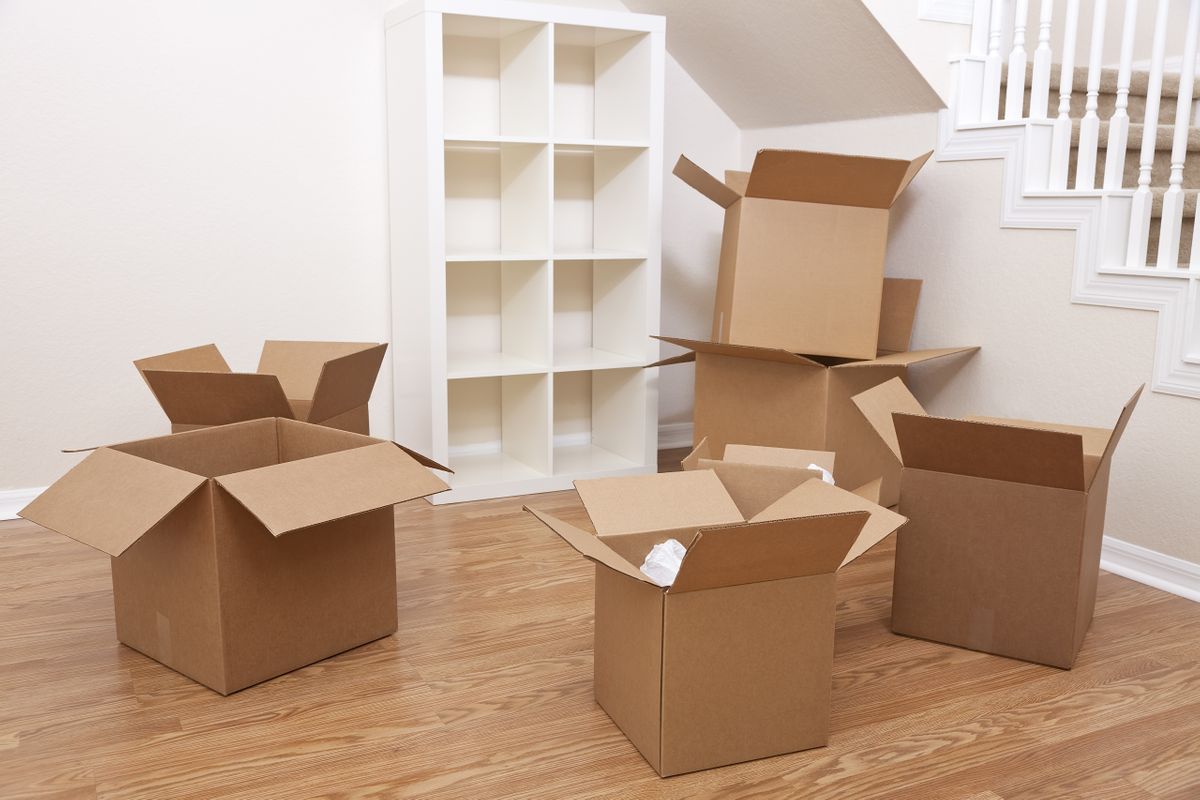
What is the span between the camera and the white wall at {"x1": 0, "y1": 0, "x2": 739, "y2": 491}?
8.20 ft

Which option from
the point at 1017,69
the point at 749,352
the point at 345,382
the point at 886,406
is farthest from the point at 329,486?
the point at 1017,69

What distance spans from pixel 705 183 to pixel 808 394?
1.96 feet

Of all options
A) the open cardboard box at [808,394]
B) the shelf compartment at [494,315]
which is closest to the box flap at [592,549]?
the open cardboard box at [808,394]

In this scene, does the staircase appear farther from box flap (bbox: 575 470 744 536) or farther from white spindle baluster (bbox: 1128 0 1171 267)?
box flap (bbox: 575 470 744 536)

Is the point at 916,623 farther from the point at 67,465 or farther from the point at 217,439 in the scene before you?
the point at 67,465

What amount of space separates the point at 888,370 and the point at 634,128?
0.99 meters

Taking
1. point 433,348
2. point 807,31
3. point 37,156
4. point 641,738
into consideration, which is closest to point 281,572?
point 641,738

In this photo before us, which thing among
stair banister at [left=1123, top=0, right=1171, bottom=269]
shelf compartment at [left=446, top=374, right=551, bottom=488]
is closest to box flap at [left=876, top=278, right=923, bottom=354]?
stair banister at [left=1123, top=0, right=1171, bottom=269]

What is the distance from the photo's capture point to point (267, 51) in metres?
2.71

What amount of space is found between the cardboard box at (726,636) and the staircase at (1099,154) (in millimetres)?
1007

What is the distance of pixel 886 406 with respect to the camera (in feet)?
6.66

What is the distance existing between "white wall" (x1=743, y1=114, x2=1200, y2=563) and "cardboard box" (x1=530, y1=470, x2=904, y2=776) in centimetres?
95

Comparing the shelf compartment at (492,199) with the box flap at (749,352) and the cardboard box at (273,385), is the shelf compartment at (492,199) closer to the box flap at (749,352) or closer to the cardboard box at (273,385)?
the box flap at (749,352)

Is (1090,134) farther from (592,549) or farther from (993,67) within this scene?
(592,549)
